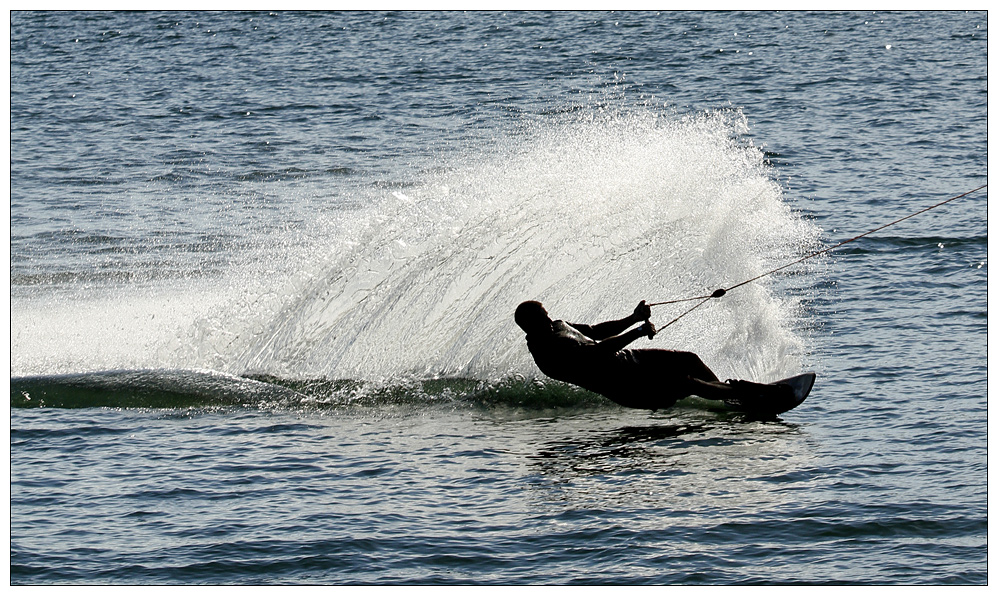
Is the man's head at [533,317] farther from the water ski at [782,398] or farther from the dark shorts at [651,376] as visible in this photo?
the water ski at [782,398]

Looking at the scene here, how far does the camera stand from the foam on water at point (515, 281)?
14.7 m

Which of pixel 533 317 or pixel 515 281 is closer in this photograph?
pixel 533 317

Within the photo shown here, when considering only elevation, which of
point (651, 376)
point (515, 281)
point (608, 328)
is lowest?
point (651, 376)

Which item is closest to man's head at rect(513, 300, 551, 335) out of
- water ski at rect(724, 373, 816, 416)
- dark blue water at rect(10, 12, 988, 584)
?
dark blue water at rect(10, 12, 988, 584)

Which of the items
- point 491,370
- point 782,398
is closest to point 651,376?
point 782,398

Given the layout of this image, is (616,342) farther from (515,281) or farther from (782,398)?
(515,281)

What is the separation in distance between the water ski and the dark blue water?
198mm

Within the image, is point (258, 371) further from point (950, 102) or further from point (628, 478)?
point (950, 102)

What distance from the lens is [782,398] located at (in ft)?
42.4

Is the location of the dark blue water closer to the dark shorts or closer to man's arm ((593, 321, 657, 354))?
the dark shorts

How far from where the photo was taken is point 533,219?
15125mm

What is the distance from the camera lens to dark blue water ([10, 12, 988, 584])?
9.79 m

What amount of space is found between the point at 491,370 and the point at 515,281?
3.68ft

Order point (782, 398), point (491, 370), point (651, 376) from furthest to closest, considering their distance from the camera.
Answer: point (491, 370), point (782, 398), point (651, 376)
